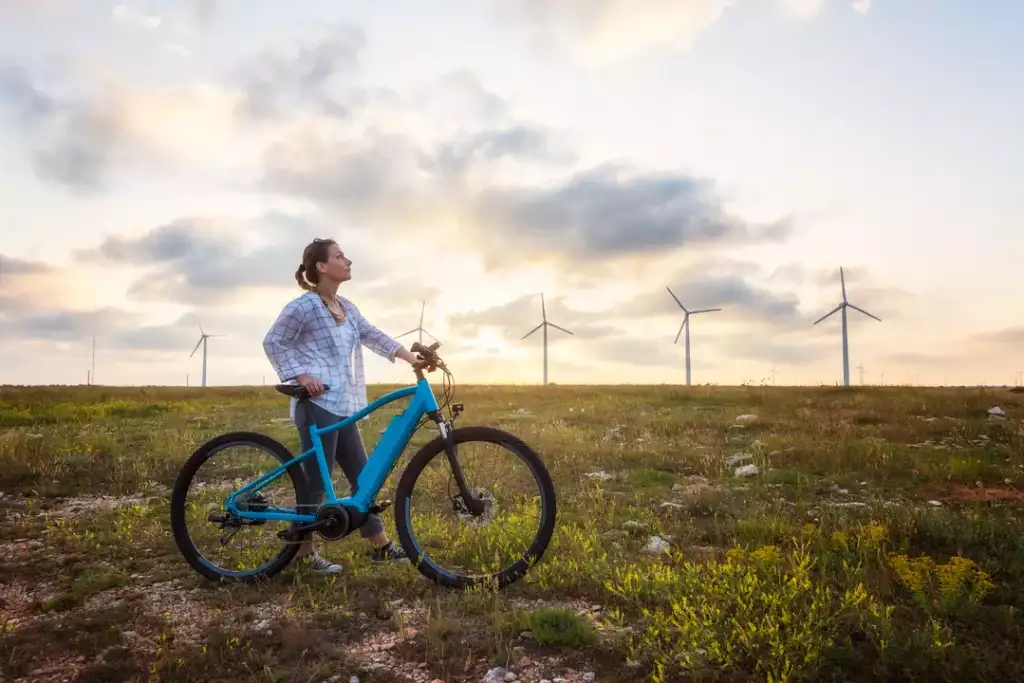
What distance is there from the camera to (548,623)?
195 inches

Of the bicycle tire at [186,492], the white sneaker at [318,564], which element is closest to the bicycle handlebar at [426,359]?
the bicycle tire at [186,492]

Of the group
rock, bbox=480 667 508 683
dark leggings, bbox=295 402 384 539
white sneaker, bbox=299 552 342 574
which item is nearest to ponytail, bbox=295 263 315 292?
dark leggings, bbox=295 402 384 539

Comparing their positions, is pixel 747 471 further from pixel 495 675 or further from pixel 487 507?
pixel 495 675

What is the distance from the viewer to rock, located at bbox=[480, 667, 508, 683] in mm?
4309

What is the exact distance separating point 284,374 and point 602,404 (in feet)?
57.6

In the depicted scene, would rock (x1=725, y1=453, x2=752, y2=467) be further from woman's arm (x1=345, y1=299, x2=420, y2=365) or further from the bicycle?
woman's arm (x1=345, y1=299, x2=420, y2=365)

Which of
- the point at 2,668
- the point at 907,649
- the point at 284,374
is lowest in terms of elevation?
the point at 2,668

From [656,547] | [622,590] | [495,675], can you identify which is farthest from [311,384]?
[656,547]

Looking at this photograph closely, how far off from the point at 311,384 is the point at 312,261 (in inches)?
49.8

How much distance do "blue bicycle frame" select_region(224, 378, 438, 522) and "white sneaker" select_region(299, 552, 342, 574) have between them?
55 centimetres

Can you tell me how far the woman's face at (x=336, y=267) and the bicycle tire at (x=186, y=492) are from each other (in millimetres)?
1697

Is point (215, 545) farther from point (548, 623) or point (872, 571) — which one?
point (872, 571)

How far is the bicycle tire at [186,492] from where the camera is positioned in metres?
6.52

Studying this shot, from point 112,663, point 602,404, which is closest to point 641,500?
point 112,663
